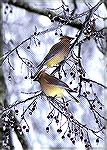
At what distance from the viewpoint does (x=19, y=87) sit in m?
2.81

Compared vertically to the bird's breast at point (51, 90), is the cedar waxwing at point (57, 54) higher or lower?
higher

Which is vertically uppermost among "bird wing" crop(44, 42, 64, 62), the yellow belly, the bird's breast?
"bird wing" crop(44, 42, 64, 62)

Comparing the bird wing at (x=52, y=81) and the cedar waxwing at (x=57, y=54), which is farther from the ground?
the cedar waxwing at (x=57, y=54)

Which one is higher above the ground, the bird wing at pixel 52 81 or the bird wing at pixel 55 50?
the bird wing at pixel 55 50

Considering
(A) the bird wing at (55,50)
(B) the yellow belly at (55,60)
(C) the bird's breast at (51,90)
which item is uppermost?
(A) the bird wing at (55,50)

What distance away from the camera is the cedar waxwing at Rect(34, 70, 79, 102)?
1.48m

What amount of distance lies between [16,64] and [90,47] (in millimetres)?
583

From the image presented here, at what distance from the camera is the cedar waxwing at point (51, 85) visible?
4.84ft

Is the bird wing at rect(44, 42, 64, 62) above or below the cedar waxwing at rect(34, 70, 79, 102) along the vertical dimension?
above

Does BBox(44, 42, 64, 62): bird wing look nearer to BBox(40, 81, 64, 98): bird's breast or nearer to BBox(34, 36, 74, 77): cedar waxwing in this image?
BBox(34, 36, 74, 77): cedar waxwing

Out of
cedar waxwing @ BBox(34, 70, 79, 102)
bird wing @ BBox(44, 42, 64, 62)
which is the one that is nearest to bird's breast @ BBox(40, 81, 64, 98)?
cedar waxwing @ BBox(34, 70, 79, 102)

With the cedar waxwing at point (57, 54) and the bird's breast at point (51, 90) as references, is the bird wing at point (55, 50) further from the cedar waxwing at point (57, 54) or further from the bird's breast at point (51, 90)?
the bird's breast at point (51, 90)

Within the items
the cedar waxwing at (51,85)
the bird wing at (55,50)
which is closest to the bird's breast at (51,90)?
the cedar waxwing at (51,85)

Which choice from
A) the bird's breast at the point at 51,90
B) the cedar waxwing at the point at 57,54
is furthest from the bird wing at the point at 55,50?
the bird's breast at the point at 51,90
